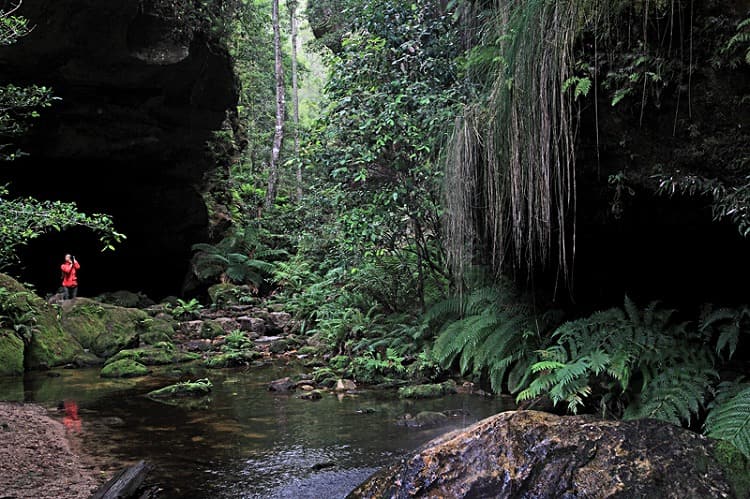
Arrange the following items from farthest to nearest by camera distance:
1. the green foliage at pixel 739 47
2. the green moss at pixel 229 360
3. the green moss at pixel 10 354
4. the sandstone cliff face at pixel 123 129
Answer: the sandstone cliff face at pixel 123 129 → the green moss at pixel 229 360 → the green moss at pixel 10 354 → the green foliage at pixel 739 47

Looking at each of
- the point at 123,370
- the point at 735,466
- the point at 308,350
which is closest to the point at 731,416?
the point at 735,466

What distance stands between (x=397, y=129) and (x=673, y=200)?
14.9 ft

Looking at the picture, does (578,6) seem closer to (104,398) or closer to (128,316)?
(104,398)

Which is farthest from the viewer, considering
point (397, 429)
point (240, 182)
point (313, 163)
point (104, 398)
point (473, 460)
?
point (240, 182)

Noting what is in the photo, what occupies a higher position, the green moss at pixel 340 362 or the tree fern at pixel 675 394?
the tree fern at pixel 675 394

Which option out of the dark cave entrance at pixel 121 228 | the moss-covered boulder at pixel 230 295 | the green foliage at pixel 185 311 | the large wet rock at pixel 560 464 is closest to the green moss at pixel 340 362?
the large wet rock at pixel 560 464

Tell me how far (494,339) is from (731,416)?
2.83m

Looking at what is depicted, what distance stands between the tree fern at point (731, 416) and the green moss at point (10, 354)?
30.3ft

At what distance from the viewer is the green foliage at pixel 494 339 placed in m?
6.17

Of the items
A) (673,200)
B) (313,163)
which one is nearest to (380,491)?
(673,200)

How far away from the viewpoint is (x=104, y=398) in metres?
7.25

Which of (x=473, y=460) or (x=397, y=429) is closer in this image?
(x=473, y=460)

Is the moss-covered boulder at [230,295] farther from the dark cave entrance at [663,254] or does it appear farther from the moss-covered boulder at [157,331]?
the dark cave entrance at [663,254]

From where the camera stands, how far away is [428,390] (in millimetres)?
6949
